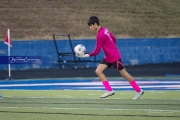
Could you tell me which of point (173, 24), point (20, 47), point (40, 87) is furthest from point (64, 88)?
point (173, 24)

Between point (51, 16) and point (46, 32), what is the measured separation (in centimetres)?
244

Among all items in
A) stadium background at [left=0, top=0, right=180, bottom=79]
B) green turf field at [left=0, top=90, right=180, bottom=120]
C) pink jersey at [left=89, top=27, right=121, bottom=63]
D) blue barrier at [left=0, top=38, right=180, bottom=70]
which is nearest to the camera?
green turf field at [left=0, top=90, right=180, bottom=120]

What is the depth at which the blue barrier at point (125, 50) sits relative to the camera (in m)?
32.6

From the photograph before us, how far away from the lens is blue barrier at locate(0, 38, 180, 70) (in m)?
32.6

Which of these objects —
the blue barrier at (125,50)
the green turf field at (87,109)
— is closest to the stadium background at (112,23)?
the blue barrier at (125,50)

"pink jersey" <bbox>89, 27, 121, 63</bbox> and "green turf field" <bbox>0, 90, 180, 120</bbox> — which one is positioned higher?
"pink jersey" <bbox>89, 27, 121, 63</bbox>

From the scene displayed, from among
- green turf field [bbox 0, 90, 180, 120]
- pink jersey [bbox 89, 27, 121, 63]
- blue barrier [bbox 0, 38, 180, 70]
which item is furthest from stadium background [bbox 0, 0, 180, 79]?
green turf field [bbox 0, 90, 180, 120]

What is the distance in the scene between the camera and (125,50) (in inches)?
1366

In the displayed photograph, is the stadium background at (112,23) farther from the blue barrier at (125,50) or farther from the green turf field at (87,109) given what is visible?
the green turf field at (87,109)

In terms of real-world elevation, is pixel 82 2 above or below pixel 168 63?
above

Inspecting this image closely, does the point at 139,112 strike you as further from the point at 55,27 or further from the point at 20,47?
the point at 55,27

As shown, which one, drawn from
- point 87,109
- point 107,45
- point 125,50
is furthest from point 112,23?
point 87,109

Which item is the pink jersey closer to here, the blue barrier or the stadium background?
the blue barrier

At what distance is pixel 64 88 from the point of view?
2058 centimetres
